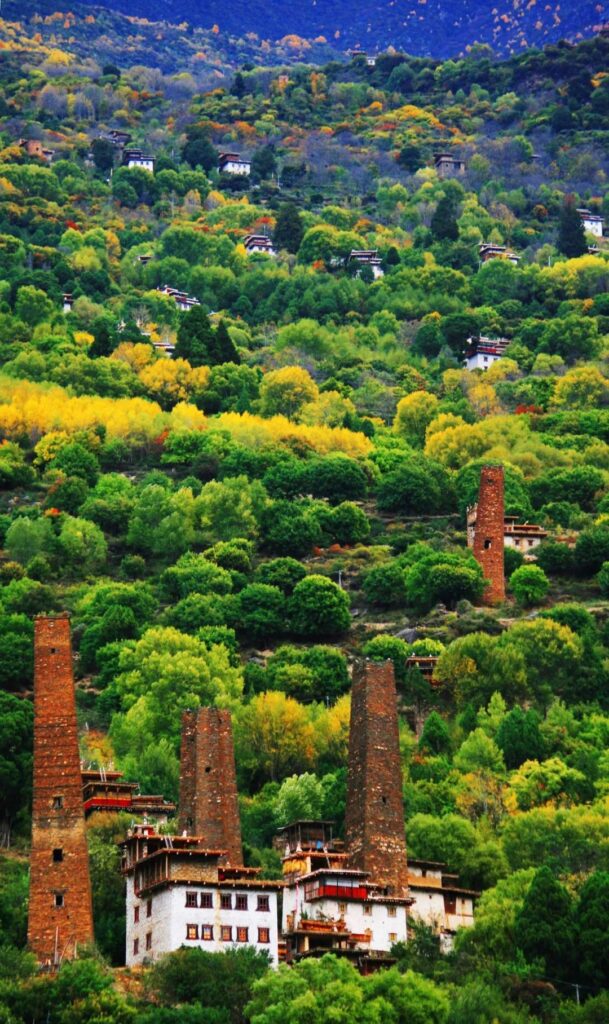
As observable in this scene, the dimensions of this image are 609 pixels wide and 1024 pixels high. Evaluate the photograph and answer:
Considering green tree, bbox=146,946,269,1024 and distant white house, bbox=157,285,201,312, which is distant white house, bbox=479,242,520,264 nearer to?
distant white house, bbox=157,285,201,312

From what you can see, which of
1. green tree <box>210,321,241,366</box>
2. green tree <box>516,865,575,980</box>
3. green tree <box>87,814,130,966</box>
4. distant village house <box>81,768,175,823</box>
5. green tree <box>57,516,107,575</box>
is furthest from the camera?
green tree <box>210,321,241,366</box>

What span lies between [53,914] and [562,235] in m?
130

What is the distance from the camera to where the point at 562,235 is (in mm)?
195250

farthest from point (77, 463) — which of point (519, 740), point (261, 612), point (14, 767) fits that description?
point (14, 767)

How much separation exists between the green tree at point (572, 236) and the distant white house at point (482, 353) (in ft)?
79.3

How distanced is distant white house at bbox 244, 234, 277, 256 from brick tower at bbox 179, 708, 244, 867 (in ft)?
379

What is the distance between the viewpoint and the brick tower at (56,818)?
237 ft

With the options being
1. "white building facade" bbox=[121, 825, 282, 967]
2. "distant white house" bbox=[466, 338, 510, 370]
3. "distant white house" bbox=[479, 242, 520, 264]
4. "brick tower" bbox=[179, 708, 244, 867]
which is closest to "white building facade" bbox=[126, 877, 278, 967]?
"white building facade" bbox=[121, 825, 282, 967]

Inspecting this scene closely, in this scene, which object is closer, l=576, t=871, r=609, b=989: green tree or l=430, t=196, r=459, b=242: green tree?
l=576, t=871, r=609, b=989: green tree

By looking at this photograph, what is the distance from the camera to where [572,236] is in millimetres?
194250

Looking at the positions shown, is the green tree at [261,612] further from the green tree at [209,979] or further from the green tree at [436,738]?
the green tree at [209,979]

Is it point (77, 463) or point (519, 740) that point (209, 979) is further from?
point (77, 463)

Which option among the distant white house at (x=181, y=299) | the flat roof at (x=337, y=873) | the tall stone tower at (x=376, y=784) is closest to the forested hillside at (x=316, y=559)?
the distant white house at (x=181, y=299)

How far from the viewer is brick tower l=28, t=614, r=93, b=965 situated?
72.2 metres
